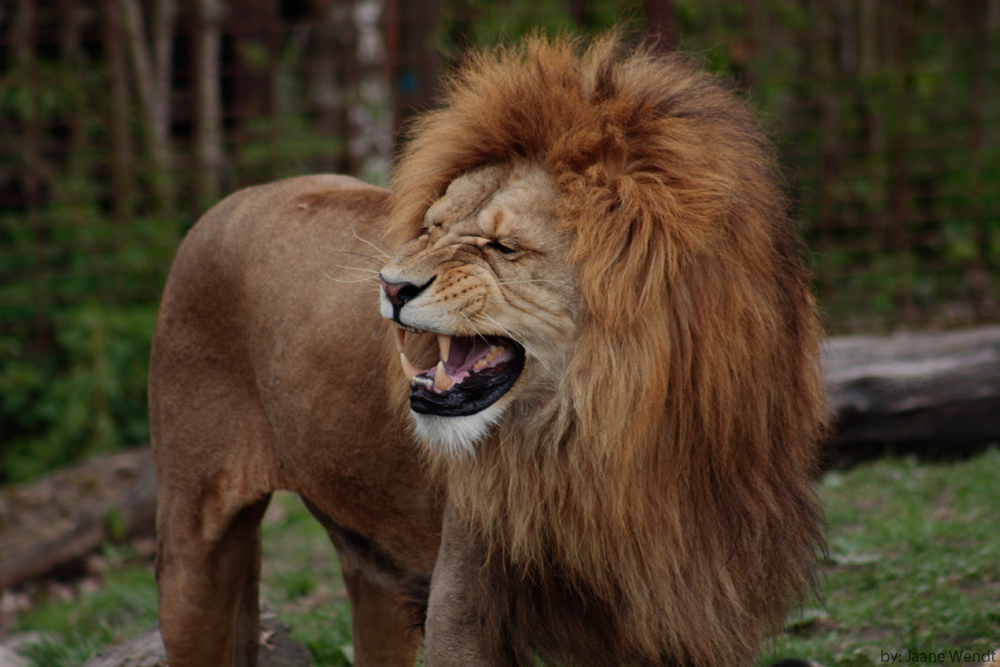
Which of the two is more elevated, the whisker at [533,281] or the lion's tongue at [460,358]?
the whisker at [533,281]

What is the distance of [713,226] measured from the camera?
1.97m

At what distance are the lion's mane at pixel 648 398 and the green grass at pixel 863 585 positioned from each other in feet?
1.50

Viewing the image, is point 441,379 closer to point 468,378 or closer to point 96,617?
point 468,378

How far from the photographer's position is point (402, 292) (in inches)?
77.1

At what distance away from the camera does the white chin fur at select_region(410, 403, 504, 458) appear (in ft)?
6.44

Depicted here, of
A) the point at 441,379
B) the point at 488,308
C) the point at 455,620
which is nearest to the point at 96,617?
the point at 455,620

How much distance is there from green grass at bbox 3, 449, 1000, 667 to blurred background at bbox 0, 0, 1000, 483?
2.01 metres

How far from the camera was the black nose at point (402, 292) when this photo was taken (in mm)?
1950

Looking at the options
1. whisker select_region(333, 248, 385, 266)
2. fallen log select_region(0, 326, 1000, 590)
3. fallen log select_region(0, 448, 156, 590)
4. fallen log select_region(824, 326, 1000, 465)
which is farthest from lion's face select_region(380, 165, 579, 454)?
fallen log select_region(0, 448, 156, 590)

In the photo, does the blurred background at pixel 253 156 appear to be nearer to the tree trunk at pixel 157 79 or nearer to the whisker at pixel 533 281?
the tree trunk at pixel 157 79

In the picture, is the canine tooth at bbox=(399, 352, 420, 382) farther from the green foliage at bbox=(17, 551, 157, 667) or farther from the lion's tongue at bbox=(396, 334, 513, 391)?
the green foliage at bbox=(17, 551, 157, 667)

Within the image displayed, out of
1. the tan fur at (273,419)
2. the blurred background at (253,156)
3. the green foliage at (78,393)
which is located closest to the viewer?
the tan fur at (273,419)

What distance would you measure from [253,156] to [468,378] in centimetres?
562

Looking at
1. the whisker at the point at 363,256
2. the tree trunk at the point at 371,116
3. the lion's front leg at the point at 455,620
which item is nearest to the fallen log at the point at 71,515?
the tree trunk at the point at 371,116
